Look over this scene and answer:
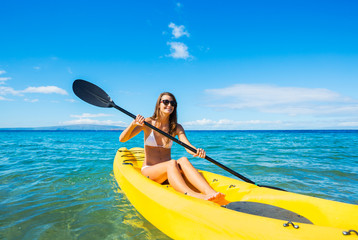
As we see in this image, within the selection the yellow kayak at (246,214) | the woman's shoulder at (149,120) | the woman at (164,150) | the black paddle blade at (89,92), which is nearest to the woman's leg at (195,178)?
the woman at (164,150)

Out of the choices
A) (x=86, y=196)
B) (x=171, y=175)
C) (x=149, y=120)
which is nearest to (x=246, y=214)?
(x=171, y=175)

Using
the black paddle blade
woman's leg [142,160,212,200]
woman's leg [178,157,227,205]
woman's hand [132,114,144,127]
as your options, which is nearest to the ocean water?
woman's leg [142,160,212,200]

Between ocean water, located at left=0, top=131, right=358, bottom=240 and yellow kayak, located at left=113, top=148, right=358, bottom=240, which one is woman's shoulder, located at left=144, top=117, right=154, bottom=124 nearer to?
yellow kayak, located at left=113, top=148, right=358, bottom=240

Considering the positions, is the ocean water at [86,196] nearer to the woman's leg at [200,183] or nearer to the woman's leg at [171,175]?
the woman's leg at [171,175]

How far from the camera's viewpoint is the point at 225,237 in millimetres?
1681

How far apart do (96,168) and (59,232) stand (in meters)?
3.80

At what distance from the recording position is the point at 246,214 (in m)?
1.83

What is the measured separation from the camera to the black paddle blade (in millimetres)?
3954

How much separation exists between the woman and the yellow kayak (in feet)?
0.84

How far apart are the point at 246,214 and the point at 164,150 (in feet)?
5.63

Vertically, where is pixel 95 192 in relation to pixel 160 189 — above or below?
below

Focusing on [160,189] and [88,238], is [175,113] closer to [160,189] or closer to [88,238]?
[160,189]

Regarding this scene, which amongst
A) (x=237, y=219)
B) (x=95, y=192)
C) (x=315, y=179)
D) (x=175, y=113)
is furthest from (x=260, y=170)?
(x=237, y=219)

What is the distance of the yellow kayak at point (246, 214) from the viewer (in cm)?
159
